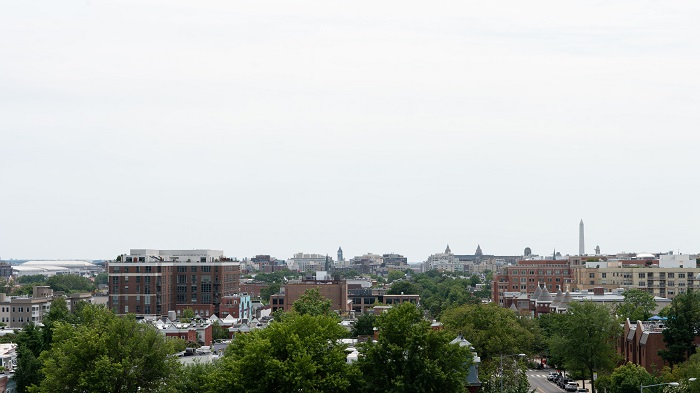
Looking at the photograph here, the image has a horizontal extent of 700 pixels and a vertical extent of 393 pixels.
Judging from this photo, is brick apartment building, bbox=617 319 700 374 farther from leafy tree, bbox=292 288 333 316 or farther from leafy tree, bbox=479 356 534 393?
leafy tree, bbox=292 288 333 316

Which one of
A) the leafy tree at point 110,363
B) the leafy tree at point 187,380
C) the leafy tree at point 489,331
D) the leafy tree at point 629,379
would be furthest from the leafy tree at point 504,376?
the leafy tree at point 110,363

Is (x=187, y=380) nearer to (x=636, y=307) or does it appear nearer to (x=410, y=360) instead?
(x=410, y=360)

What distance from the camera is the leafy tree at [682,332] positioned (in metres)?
107

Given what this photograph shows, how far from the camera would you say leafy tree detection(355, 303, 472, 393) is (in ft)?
247

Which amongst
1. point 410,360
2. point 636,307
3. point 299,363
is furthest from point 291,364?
point 636,307

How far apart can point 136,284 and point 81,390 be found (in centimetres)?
11592

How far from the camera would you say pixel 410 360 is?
7600cm

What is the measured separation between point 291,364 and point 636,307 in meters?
96.1

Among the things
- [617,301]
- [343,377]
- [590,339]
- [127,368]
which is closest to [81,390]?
[127,368]

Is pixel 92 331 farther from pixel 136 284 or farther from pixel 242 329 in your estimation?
pixel 136 284

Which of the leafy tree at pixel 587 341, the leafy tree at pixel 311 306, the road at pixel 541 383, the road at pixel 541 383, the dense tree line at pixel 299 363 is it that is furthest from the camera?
the leafy tree at pixel 311 306

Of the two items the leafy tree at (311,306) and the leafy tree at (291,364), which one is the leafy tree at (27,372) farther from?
the leafy tree at (311,306)

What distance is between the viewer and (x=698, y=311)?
10844cm

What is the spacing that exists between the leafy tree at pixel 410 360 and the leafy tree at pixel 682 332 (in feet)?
118
